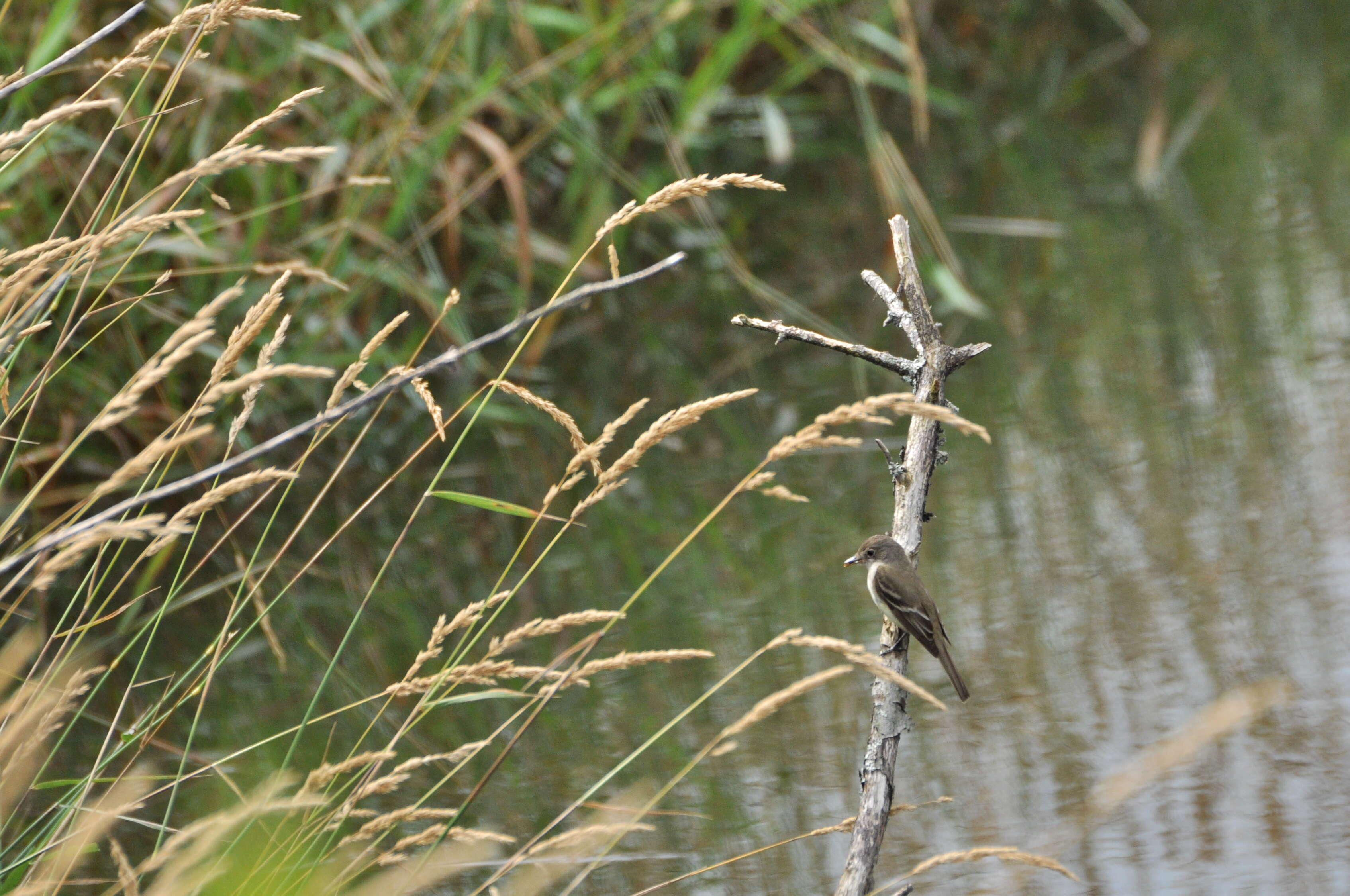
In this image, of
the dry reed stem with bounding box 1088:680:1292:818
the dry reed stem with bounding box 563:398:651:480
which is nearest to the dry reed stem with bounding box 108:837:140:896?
the dry reed stem with bounding box 563:398:651:480

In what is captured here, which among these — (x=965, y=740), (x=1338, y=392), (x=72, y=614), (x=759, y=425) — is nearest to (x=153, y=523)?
(x=965, y=740)

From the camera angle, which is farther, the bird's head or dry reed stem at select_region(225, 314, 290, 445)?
the bird's head

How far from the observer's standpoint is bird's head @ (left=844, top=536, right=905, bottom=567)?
1.89m

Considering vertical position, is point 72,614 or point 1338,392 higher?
point 72,614

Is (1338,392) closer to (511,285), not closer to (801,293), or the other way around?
(801,293)

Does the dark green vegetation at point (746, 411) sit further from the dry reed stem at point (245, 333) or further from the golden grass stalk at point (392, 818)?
the dry reed stem at point (245, 333)

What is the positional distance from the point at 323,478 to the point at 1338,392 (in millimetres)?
2746

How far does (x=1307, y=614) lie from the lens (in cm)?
289

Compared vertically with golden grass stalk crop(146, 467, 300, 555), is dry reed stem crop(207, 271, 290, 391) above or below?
above

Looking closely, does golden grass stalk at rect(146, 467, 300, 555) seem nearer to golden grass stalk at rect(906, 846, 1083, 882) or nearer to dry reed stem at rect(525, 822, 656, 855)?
dry reed stem at rect(525, 822, 656, 855)

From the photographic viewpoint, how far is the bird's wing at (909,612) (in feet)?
5.77

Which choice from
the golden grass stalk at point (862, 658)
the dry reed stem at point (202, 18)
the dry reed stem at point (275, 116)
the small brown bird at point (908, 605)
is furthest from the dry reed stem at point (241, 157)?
the small brown bird at point (908, 605)

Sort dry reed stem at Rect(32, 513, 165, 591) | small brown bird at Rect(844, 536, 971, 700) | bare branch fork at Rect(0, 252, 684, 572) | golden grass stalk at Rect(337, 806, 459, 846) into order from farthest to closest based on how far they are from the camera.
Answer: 1. small brown bird at Rect(844, 536, 971, 700)
2. golden grass stalk at Rect(337, 806, 459, 846)
3. bare branch fork at Rect(0, 252, 684, 572)
4. dry reed stem at Rect(32, 513, 165, 591)

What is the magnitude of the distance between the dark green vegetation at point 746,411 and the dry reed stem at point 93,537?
0.33 metres
